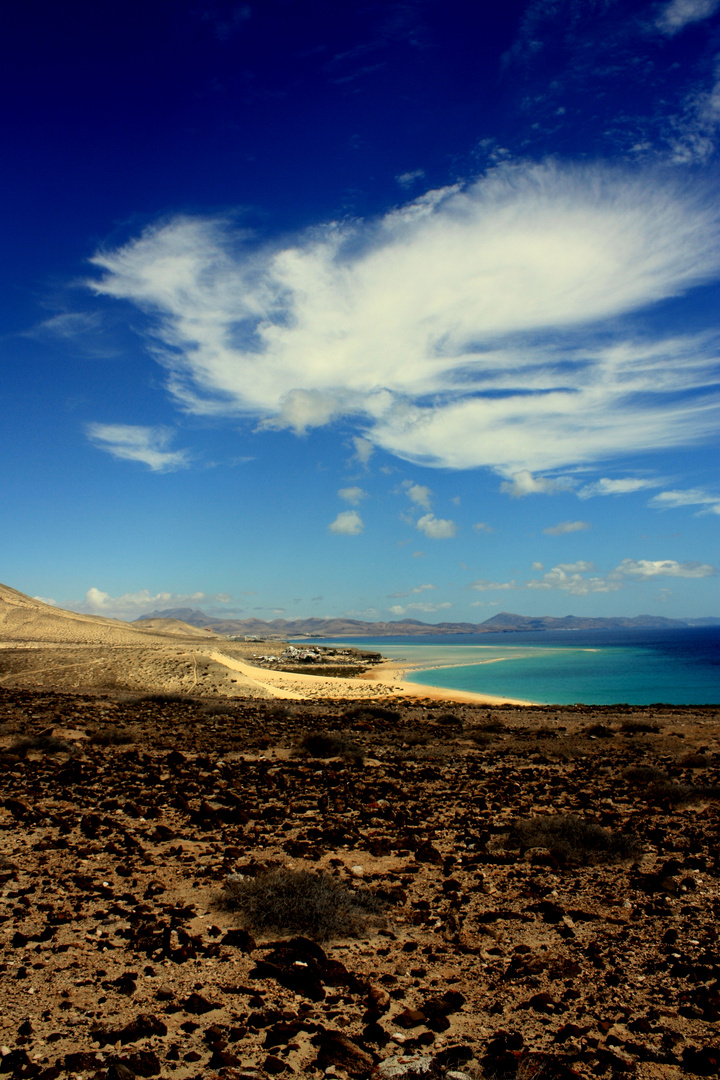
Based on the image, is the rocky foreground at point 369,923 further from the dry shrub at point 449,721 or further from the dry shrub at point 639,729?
the dry shrub at point 449,721

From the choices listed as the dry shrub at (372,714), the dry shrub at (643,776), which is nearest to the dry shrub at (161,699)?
the dry shrub at (372,714)

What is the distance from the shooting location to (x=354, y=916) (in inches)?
257

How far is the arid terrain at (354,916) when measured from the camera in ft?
14.6

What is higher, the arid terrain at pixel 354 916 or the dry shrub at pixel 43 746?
the arid terrain at pixel 354 916

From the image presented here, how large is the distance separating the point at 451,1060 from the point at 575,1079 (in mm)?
855

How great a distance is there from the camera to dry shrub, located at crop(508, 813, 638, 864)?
345 inches

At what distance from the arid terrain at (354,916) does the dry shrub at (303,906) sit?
30mm

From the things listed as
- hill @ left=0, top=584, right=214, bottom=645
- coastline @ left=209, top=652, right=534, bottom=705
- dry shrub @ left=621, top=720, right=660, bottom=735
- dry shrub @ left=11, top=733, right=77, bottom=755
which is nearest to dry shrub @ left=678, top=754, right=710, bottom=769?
dry shrub @ left=621, top=720, right=660, bottom=735

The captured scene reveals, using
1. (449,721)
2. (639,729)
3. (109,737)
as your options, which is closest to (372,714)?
(449,721)

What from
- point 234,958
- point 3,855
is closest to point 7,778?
point 3,855

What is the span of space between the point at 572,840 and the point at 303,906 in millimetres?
4729

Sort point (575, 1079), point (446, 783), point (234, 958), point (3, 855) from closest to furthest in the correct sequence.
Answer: point (575, 1079) < point (234, 958) < point (3, 855) < point (446, 783)

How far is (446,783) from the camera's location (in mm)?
13445

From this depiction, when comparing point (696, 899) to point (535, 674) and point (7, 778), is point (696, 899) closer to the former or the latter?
point (7, 778)
